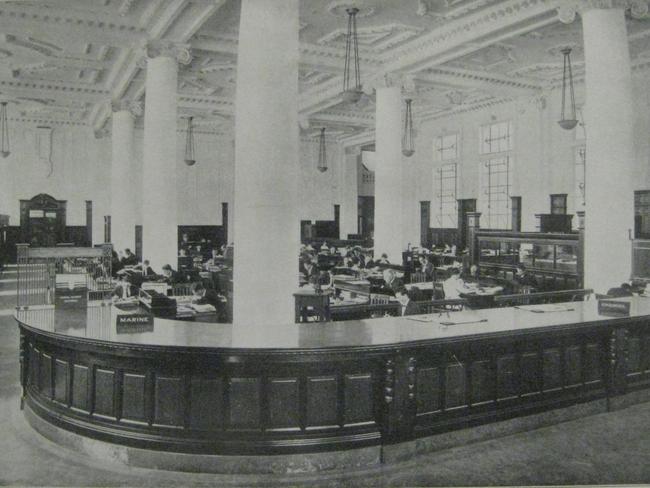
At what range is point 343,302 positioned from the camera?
26.5ft

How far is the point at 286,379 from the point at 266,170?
270cm

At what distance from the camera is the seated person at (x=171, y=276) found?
10.5 meters

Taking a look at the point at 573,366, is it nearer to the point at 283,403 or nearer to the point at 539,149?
the point at 283,403

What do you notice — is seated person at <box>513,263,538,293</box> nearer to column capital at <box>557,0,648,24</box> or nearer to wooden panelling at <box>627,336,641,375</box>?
wooden panelling at <box>627,336,641,375</box>

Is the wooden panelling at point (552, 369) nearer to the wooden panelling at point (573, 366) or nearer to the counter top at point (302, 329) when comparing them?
the wooden panelling at point (573, 366)

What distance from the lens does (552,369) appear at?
514cm

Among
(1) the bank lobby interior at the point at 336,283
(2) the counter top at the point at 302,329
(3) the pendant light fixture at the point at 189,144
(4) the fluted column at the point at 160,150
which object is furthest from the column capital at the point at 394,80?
(3) the pendant light fixture at the point at 189,144

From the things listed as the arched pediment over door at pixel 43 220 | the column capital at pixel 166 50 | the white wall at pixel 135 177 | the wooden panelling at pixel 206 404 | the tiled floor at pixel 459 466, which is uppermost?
the column capital at pixel 166 50

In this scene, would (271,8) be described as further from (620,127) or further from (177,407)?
(620,127)

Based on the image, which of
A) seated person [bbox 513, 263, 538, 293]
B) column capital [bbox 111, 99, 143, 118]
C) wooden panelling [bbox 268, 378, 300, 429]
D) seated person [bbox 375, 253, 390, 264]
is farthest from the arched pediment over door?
wooden panelling [bbox 268, 378, 300, 429]

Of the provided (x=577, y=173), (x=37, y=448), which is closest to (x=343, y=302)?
(x=37, y=448)

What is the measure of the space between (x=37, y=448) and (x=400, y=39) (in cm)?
1152

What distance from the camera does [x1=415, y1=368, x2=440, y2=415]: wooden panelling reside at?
4.47m

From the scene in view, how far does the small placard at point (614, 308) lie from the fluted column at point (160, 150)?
8682 mm
